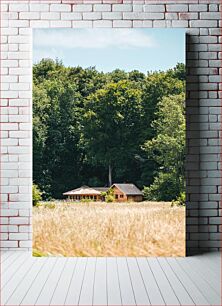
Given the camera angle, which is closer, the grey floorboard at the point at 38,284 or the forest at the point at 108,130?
the grey floorboard at the point at 38,284

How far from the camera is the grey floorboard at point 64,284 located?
4.16 m

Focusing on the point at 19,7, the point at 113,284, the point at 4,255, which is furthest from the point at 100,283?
the point at 19,7

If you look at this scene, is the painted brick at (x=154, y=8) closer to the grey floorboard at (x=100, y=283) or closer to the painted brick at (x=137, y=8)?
the painted brick at (x=137, y=8)

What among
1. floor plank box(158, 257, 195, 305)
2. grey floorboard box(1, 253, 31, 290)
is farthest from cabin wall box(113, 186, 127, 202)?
grey floorboard box(1, 253, 31, 290)

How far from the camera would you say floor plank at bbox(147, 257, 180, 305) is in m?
4.18

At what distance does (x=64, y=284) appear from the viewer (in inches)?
182

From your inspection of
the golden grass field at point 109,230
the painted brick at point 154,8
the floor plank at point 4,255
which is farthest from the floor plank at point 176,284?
the painted brick at point 154,8

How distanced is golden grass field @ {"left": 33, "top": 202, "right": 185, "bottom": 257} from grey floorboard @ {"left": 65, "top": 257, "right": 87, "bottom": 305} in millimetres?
203

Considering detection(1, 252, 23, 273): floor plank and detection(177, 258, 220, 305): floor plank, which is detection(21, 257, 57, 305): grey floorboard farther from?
detection(177, 258, 220, 305): floor plank

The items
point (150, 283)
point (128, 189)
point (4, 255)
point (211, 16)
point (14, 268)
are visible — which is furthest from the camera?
point (211, 16)

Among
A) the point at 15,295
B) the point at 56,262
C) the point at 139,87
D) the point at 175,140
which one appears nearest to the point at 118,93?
the point at 139,87

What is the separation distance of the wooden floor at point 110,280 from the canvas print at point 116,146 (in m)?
0.34

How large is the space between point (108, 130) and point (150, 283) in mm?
1802

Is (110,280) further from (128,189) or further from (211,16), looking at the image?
(211,16)
